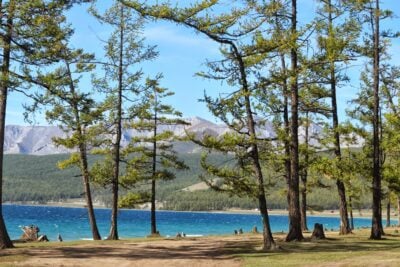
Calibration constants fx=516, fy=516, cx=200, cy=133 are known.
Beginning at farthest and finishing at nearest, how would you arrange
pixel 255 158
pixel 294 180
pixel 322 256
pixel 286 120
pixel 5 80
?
pixel 286 120 → pixel 294 180 → pixel 255 158 → pixel 5 80 → pixel 322 256

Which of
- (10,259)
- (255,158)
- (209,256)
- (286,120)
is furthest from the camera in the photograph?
→ (286,120)

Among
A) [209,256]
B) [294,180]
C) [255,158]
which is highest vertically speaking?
[255,158]

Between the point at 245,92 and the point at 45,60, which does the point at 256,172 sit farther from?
the point at 45,60

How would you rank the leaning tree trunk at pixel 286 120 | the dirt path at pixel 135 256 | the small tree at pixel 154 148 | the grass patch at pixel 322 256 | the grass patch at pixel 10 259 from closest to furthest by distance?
the grass patch at pixel 322 256, the grass patch at pixel 10 259, the dirt path at pixel 135 256, the leaning tree trunk at pixel 286 120, the small tree at pixel 154 148

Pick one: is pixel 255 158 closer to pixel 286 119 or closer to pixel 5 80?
pixel 286 119

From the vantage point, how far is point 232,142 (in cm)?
1977

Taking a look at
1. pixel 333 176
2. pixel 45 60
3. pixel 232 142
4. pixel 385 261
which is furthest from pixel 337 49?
pixel 45 60

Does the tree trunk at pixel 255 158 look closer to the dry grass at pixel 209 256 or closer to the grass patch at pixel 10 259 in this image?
the dry grass at pixel 209 256

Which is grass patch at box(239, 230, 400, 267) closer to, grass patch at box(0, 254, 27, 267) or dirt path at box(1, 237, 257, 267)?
dirt path at box(1, 237, 257, 267)

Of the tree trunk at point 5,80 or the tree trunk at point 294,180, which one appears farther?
the tree trunk at point 294,180

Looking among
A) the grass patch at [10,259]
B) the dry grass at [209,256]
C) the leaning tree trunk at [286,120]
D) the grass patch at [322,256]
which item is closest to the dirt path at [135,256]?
the dry grass at [209,256]

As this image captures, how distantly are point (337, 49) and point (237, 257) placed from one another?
9.49 metres

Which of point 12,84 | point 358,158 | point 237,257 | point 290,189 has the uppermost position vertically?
point 12,84

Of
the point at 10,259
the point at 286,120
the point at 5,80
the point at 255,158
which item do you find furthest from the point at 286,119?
the point at 10,259
